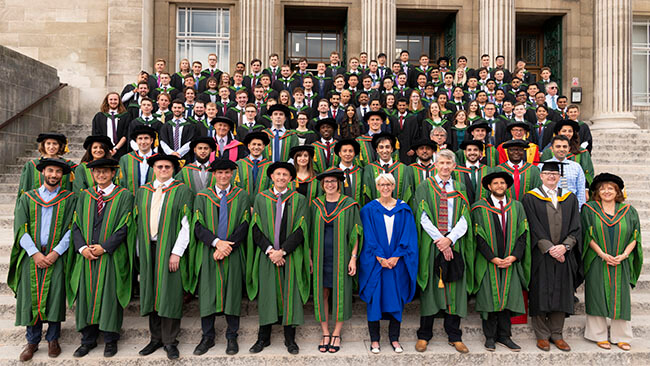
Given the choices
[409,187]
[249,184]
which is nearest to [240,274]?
[249,184]

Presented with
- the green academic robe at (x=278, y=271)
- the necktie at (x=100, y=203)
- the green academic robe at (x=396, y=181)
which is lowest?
the green academic robe at (x=278, y=271)

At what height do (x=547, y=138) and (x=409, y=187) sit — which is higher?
(x=547, y=138)

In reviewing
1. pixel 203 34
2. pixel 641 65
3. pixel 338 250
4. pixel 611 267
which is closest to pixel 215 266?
pixel 338 250

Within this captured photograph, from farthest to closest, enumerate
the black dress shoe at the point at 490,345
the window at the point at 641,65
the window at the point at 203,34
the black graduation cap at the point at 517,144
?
the window at the point at 641,65 < the window at the point at 203,34 < the black graduation cap at the point at 517,144 < the black dress shoe at the point at 490,345

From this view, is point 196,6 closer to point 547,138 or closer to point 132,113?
point 132,113

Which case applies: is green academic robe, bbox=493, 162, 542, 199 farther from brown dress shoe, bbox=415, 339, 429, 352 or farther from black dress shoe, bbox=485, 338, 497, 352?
brown dress shoe, bbox=415, 339, 429, 352

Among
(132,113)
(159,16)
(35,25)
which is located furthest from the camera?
(159,16)

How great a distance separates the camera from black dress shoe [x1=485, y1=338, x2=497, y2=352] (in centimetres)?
454

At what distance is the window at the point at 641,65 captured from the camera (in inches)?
569

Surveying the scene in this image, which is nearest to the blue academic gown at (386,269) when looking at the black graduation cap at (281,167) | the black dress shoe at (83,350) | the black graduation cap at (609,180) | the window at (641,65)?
the black graduation cap at (281,167)

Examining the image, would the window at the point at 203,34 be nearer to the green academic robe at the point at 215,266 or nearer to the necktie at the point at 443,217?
the green academic robe at the point at 215,266

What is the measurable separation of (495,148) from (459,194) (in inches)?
99.8

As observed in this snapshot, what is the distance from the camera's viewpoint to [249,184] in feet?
17.5

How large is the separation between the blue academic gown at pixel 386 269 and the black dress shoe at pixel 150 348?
210 cm
